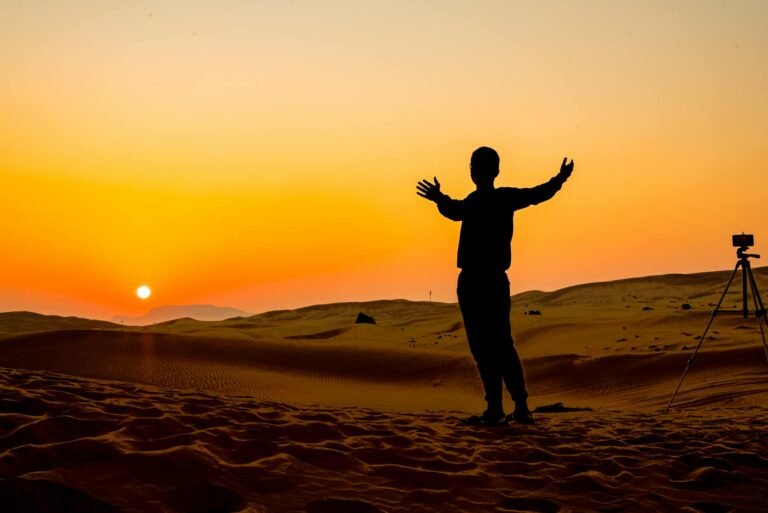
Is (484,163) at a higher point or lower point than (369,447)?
higher

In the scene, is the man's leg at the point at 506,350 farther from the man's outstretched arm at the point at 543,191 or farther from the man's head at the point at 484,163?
the man's head at the point at 484,163

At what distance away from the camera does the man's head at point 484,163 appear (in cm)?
580

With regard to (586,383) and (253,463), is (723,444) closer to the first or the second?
(253,463)

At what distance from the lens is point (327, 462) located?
145 inches

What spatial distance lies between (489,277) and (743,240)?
255cm

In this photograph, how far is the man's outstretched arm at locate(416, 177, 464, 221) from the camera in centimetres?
565

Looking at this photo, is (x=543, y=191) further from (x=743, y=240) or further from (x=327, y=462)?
(x=327, y=462)

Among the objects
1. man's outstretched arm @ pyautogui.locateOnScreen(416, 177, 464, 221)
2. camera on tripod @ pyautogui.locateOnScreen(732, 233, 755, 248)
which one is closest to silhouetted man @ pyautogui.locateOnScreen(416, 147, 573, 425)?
man's outstretched arm @ pyautogui.locateOnScreen(416, 177, 464, 221)

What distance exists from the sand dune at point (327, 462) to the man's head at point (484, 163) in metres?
2.20

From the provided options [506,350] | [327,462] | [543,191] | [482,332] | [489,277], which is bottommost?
[327,462]

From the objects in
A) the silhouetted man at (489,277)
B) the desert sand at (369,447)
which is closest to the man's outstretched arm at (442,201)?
the silhouetted man at (489,277)

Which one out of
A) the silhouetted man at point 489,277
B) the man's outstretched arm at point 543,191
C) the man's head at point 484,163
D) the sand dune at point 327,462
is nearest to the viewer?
the sand dune at point 327,462

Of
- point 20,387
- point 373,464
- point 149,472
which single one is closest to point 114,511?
point 149,472

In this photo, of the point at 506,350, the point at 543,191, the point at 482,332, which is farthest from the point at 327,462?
the point at 543,191
